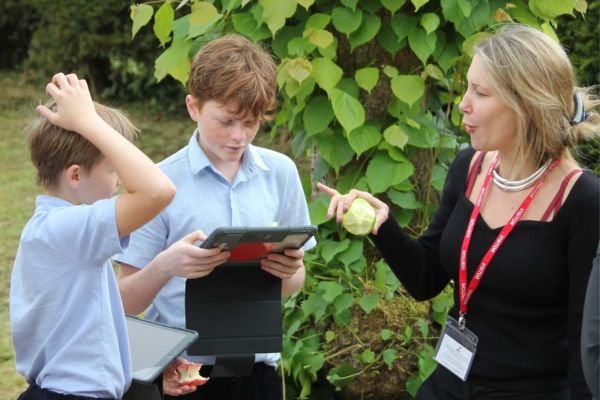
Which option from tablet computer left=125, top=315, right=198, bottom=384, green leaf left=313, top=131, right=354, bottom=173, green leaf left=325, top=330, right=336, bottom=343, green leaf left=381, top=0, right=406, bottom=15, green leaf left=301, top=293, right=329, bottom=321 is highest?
green leaf left=381, top=0, right=406, bottom=15

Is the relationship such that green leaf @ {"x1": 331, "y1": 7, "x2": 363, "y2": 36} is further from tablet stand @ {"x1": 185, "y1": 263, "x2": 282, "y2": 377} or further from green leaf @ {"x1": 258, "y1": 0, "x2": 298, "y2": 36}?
tablet stand @ {"x1": 185, "y1": 263, "x2": 282, "y2": 377}

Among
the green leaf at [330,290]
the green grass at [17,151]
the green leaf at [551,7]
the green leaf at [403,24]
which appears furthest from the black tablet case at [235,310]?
the green grass at [17,151]

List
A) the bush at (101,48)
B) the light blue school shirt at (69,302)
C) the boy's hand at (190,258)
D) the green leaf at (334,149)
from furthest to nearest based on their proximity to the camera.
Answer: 1. the bush at (101,48)
2. the green leaf at (334,149)
3. the boy's hand at (190,258)
4. the light blue school shirt at (69,302)

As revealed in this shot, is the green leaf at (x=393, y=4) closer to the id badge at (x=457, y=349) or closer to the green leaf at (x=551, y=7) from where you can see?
the green leaf at (x=551, y=7)

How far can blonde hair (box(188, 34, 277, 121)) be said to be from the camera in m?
2.85

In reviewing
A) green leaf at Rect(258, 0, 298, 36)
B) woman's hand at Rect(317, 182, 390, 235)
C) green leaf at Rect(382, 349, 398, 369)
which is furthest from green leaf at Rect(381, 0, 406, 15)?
green leaf at Rect(382, 349, 398, 369)

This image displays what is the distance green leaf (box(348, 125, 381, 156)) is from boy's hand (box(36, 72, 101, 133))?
1667 mm

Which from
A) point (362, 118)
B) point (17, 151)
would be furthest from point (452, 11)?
point (17, 151)

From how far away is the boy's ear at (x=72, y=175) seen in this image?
8.04ft

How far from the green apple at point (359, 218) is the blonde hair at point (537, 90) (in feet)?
1.39

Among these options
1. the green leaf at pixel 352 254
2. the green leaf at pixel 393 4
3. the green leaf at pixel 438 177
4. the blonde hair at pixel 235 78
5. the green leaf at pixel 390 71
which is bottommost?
the green leaf at pixel 352 254

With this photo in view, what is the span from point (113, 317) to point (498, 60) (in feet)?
3.70

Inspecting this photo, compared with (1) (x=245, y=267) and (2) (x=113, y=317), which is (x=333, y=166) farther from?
(2) (x=113, y=317)

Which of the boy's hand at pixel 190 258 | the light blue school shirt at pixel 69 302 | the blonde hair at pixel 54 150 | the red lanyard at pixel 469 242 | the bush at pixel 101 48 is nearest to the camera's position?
the light blue school shirt at pixel 69 302
